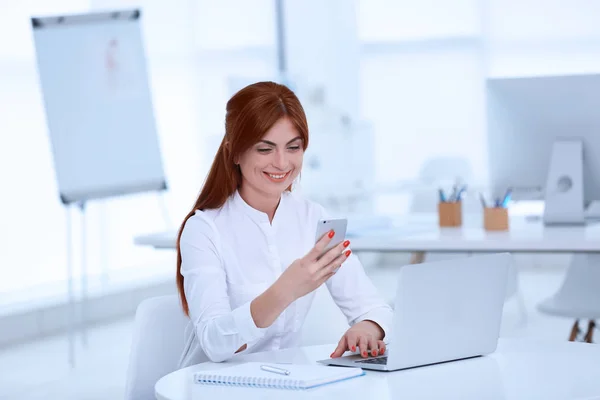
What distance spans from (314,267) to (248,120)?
1.47ft

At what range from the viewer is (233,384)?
5.02 ft

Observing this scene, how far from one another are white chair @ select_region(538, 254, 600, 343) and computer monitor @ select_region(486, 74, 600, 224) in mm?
323

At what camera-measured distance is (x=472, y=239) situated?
2.86 m

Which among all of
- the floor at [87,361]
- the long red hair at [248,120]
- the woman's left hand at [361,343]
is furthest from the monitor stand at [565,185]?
the woman's left hand at [361,343]

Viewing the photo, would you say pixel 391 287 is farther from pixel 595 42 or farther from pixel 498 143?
pixel 498 143

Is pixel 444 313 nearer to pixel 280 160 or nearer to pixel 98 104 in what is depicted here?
pixel 280 160

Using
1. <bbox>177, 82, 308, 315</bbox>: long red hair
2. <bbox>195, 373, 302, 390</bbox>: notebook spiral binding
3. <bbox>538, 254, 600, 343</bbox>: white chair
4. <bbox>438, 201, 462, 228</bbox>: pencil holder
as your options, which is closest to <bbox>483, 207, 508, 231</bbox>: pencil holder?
<bbox>438, 201, 462, 228</bbox>: pencil holder

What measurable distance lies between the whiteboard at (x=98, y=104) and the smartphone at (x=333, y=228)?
10.6 ft

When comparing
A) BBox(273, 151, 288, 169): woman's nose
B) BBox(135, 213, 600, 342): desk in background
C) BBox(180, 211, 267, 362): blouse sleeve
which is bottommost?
BBox(135, 213, 600, 342): desk in background

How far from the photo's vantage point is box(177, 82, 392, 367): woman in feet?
5.84

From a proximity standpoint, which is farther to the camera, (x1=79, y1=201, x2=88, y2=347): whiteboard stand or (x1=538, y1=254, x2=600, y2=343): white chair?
(x1=79, y1=201, x2=88, y2=347): whiteboard stand

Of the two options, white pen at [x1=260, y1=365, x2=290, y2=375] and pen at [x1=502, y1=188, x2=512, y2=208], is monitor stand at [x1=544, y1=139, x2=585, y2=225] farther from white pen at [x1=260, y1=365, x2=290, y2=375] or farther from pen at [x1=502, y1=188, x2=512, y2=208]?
white pen at [x1=260, y1=365, x2=290, y2=375]

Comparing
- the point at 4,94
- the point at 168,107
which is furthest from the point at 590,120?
the point at 168,107

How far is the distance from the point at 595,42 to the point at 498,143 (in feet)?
12.8
